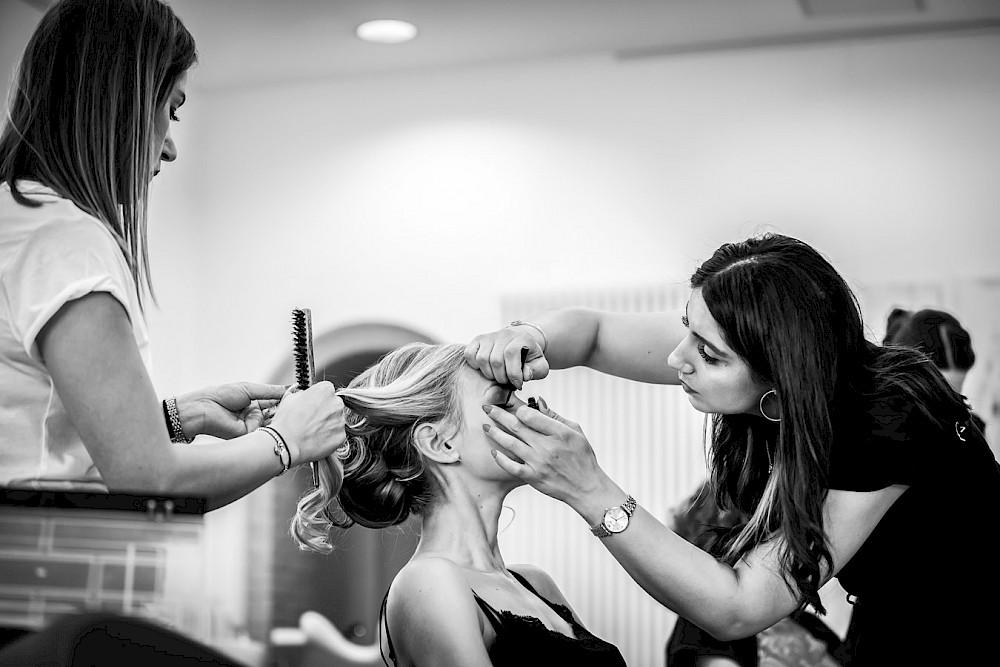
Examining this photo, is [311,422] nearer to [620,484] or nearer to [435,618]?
[435,618]

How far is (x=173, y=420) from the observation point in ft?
6.05

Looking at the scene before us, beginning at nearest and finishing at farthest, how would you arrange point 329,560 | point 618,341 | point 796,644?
1. point 618,341
2. point 796,644
3. point 329,560

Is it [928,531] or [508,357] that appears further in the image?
[508,357]

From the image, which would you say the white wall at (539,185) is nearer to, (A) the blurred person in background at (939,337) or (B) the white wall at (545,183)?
(B) the white wall at (545,183)

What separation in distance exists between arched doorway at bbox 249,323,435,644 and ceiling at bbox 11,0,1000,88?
1.28 m

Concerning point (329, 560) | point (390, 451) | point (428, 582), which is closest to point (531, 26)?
point (329, 560)

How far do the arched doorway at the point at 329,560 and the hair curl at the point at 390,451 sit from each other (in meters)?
3.15

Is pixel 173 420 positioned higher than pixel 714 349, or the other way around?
pixel 714 349

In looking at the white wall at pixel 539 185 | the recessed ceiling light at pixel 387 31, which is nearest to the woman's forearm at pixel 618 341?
the white wall at pixel 539 185

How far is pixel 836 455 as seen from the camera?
1771 millimetres

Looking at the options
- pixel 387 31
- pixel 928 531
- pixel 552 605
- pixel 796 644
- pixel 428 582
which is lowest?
pixel 796 644

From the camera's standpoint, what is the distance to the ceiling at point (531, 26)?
15.5ft

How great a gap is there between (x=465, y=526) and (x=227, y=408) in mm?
458

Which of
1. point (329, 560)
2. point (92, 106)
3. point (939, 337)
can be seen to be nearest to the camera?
point (92, 106)
